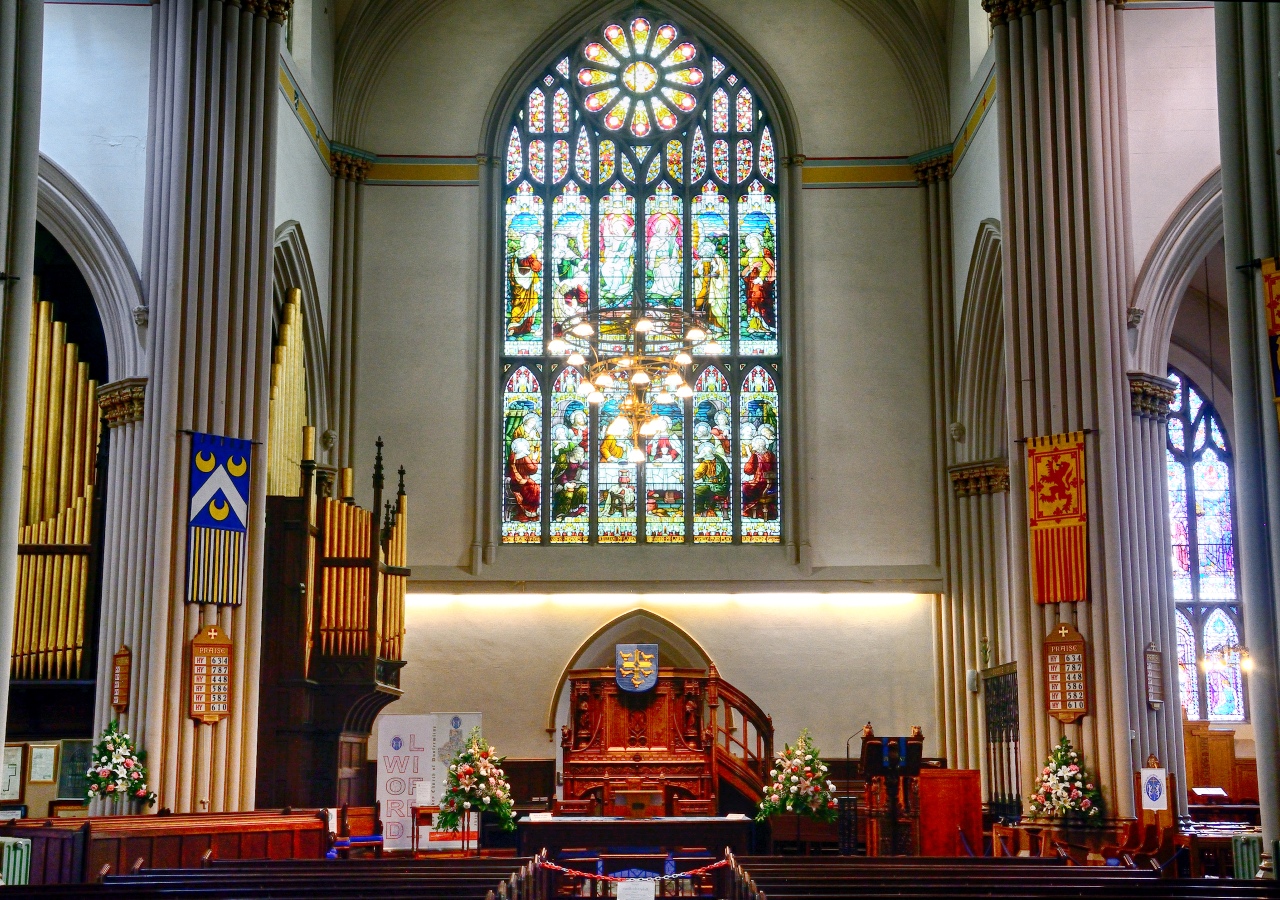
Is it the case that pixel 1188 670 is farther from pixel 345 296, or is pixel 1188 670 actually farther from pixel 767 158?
pixel 345 296

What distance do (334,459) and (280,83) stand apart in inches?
210

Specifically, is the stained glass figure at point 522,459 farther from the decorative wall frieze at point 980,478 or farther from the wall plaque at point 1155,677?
the wall plaque at point 1155,677

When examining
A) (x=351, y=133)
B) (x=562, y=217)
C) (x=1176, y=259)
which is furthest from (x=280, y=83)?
(x=1176, y=259)

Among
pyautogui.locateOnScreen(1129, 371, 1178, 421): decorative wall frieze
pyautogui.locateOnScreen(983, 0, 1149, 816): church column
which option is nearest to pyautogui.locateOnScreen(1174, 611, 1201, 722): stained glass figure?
pyautogui.locateOnScreen(1129, 371, 1178, 421): decorative wall frieze

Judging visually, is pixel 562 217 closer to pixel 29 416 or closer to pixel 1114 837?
pixel 29 416

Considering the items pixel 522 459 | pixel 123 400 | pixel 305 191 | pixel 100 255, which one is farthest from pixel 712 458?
pixel 100 255

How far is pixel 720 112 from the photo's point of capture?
24219mm

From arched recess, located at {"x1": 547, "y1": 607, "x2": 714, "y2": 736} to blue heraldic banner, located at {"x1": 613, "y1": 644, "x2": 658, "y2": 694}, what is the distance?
4326 mm

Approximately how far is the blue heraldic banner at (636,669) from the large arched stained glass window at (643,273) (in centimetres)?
514

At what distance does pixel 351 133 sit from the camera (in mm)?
23344

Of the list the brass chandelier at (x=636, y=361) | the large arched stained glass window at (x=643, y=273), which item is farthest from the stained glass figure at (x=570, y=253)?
the brass chandelier at (x=636, y=361)

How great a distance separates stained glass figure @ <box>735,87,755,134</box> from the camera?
79.1 feet

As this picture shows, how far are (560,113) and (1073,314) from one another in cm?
1047

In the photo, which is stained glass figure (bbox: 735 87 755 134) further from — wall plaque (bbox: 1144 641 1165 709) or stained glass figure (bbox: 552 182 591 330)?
wall plaque (bbox: 1144 641 1165 709)
